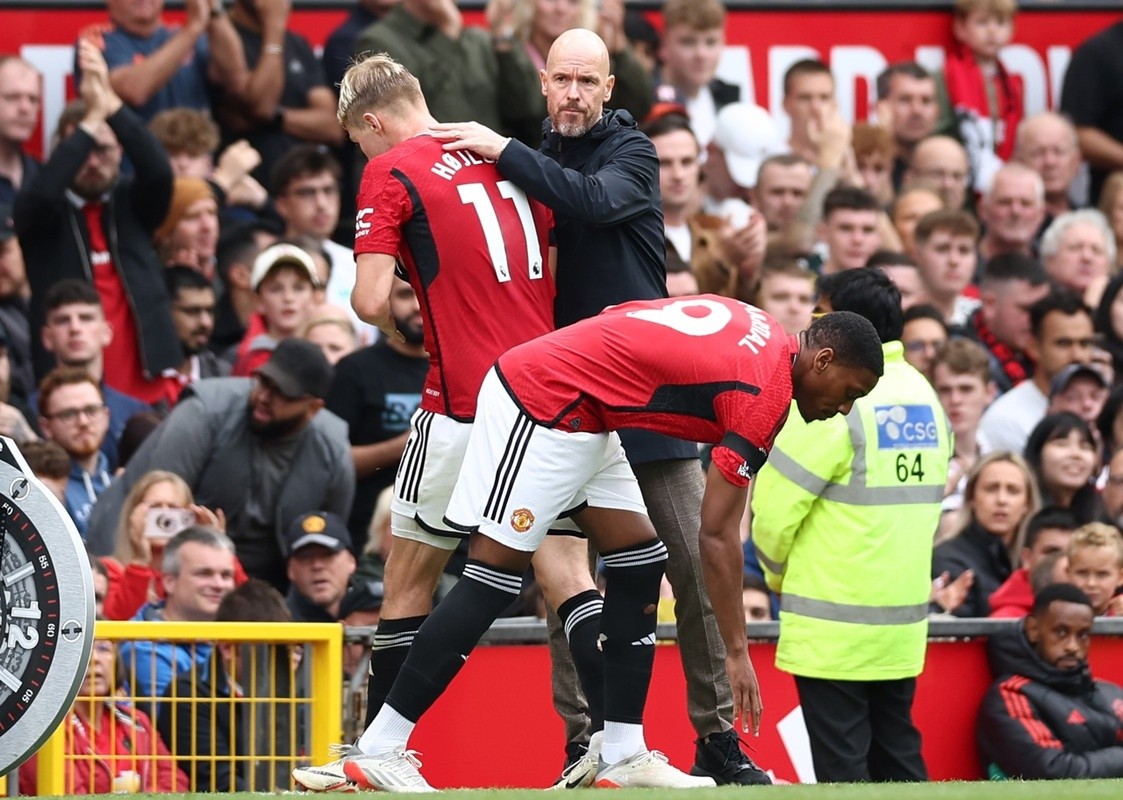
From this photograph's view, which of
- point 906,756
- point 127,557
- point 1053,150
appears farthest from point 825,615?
point 1053,150

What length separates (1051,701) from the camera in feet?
30.4

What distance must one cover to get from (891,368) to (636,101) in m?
5.02

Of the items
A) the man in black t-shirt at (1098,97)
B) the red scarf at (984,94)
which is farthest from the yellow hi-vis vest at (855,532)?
the man in black t-shirt at (1098,97)

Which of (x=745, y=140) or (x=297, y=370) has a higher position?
(x=745, y=140)

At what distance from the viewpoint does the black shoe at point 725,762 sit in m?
7.31

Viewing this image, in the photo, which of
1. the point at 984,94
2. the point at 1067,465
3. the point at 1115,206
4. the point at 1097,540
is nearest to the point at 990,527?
the point at 1097,540

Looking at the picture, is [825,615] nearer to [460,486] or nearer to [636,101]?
[460,486]

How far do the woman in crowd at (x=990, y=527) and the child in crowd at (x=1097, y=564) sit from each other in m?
0.52

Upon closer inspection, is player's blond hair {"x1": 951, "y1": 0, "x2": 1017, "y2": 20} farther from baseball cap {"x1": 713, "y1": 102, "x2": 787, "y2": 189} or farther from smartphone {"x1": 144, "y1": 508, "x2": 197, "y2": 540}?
smartphone {"x1": 144, "y1": 508, "x2": 197, "y2": 540}

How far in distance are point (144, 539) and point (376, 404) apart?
1721mm

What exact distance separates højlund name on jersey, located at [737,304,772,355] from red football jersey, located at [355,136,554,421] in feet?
2.52

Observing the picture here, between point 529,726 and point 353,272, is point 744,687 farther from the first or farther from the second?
point 353,272

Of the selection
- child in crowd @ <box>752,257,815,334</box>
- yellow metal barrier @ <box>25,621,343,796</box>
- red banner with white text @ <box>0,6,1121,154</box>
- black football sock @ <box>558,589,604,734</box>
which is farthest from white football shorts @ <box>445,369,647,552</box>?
red banner with white text @ <box>0,6,1121,154</box>

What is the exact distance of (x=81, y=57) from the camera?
37.4 ft
